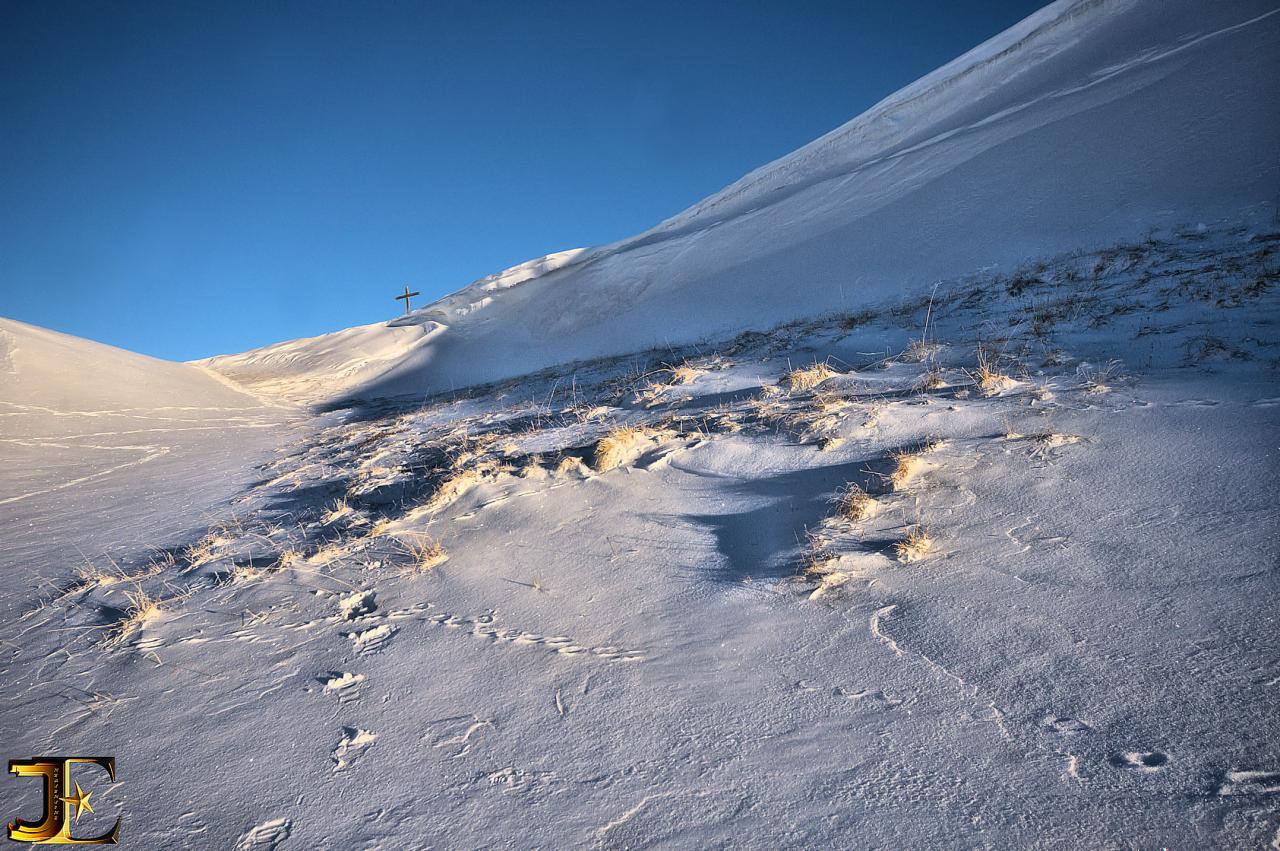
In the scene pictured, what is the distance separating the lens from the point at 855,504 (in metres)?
2.40

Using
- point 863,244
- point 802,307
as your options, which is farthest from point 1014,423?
point 863,244

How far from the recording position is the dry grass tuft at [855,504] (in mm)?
2365

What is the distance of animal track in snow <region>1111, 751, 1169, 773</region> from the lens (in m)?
1.21

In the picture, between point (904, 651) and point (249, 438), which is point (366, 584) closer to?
point (904, 651)

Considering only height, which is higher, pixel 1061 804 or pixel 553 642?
pixel 553 642

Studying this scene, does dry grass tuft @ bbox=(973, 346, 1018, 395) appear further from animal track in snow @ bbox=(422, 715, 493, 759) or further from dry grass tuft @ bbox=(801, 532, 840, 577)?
animal track in snow @ bbox=(422, 715, 493, 759)

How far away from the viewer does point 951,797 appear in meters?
1.25

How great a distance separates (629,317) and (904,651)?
25.3ft

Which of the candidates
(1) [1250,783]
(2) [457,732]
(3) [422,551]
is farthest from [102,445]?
(1) [1250,783]

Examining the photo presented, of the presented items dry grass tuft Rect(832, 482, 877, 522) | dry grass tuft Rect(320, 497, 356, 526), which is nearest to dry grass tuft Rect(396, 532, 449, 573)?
dry grass tuft Rect(320, 497, 356, 526)

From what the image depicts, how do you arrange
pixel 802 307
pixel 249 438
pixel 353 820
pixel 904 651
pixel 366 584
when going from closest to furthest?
pixel 353 820 < pixel 904 651 < pixel 366 584 < pixel 802 307 < pixel 249 438

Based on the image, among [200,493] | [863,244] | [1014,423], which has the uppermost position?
[863,244]

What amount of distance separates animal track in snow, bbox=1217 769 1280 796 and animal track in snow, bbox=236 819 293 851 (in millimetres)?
1870

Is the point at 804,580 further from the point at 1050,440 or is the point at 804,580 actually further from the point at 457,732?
the point at 1050,440
